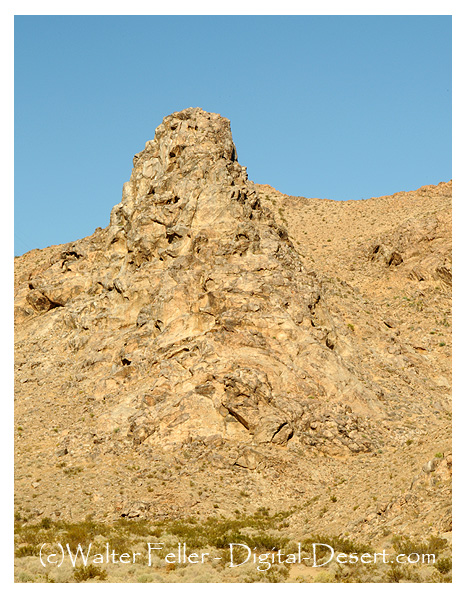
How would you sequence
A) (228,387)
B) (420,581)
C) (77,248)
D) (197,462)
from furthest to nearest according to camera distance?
(77,248) → (228,387) → (197,462) → (420,581)

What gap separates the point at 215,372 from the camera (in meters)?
44.2

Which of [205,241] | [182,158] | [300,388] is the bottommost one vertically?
[300,388]

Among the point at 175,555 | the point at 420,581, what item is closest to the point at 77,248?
the point at 175,555

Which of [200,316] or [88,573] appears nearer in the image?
[88,573]

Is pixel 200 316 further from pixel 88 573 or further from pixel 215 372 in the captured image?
pixel 88 573

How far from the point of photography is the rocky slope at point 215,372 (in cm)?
3775

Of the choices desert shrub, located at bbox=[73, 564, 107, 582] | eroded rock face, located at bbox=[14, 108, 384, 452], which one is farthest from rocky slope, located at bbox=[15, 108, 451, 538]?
desert shrub, located at bbox=[73, 564, 107, 582]

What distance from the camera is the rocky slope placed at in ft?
124

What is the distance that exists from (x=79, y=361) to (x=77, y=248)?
17.0 meters

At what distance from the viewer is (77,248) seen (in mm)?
66562

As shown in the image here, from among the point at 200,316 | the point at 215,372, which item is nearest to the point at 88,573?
the point at 215,372

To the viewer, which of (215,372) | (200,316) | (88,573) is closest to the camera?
(88,573)

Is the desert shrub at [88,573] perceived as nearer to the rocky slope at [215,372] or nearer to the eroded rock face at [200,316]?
the rocky slope at [215,372]

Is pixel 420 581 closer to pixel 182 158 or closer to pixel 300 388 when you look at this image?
pixel 300 388
